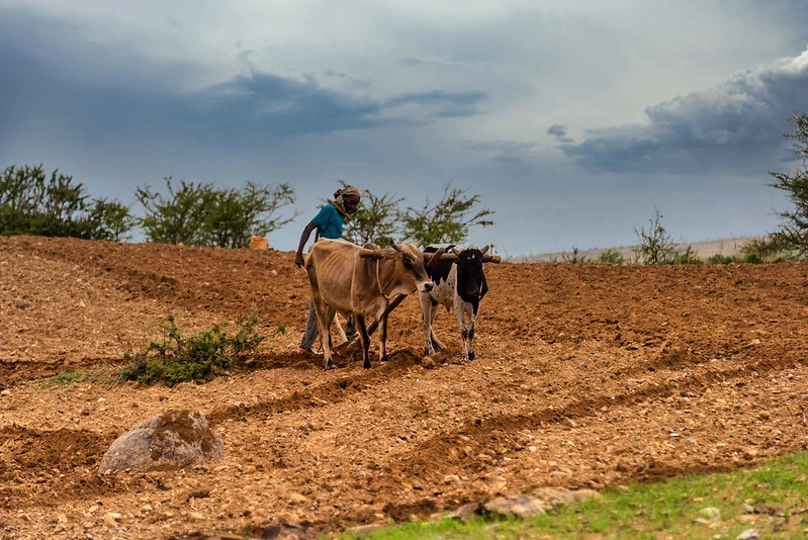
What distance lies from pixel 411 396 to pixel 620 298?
7312 mm

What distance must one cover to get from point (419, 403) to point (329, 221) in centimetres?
376

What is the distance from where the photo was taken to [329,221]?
13.9 metres

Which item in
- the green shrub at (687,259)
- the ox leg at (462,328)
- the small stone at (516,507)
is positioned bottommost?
the small stone at (516,507)

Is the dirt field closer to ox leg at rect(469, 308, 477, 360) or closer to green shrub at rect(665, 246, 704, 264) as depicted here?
ox leg at rect(469, 308, 477, 360)

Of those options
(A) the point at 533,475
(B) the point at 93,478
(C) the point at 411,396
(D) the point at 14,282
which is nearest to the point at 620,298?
(C) the point at 411,396

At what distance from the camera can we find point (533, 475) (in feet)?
28.7

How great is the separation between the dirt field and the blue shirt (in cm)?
178

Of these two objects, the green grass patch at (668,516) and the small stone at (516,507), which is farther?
the small stone at (516,507)

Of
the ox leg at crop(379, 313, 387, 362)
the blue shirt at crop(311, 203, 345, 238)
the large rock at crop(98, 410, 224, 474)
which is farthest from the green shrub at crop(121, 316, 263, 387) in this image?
the large rock at crop(98, 410, 224, 474)

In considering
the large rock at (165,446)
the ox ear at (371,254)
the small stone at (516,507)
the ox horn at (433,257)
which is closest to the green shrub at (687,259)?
the ox horn at (433,257)

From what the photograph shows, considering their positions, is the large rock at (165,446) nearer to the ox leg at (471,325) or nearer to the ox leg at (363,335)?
the ox leg at (363,335)

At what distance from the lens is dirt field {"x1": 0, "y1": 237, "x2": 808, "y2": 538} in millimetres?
8695

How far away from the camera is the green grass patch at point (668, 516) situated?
7387 mm

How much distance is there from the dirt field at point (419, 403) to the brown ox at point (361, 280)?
60cm
